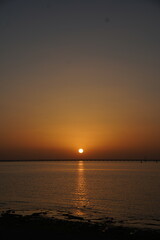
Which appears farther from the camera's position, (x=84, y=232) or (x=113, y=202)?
(x=113, y=202)

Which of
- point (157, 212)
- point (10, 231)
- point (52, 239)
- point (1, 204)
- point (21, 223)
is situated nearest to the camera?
point (52, 239)

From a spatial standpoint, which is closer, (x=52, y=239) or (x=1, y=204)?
(x=52, y=239)

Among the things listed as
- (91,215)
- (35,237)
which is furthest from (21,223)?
(91,215)

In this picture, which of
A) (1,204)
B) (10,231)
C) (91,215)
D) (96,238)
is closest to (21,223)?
(10,231)

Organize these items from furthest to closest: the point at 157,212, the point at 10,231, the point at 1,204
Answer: the point at 1,204
the point at 157,212
the point at 10,231

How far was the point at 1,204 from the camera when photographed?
43344mm

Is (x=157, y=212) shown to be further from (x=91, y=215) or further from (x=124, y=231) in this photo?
(x=124, y=231)

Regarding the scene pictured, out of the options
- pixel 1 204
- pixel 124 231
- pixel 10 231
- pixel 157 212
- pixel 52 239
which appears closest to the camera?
pixel 52 239

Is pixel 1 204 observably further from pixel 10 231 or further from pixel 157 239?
pixel 157 239

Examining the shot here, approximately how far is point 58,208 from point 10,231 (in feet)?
61.6

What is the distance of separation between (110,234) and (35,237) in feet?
19.5

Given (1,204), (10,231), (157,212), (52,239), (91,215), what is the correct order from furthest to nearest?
(1,204) < (157,212) < (91,215) < (10,231) < (52,239)

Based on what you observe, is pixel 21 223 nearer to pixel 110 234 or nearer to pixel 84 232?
pixel 84 232

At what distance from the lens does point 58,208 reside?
1569 inches
